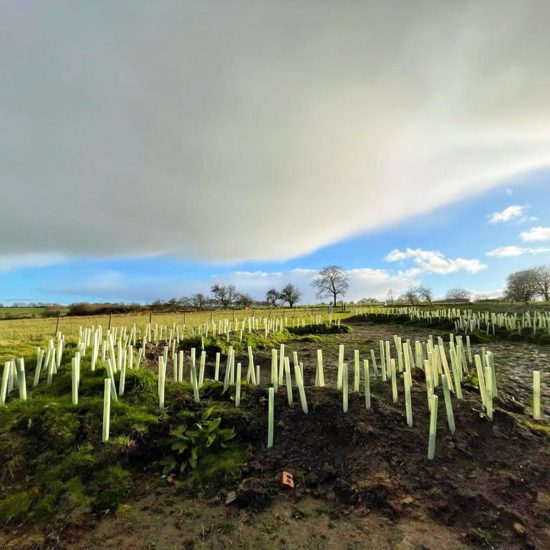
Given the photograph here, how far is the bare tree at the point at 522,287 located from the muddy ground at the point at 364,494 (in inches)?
2444

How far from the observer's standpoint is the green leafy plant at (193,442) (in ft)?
17.0

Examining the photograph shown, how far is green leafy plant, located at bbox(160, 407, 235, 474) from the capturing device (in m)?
5.20

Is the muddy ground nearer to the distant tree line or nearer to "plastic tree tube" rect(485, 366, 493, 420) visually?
"plastic tree tube" rect(485, 366, 493, 420)

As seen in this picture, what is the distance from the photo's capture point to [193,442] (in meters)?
5.49

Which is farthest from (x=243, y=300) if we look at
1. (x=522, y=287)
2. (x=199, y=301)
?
(x=522, y=287)

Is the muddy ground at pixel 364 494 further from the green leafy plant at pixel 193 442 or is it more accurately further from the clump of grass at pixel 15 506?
the clump of grass at pixel 15 506

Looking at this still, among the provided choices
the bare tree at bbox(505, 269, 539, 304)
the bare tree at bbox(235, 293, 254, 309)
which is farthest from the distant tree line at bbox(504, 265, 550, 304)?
the bare tree at bbox(235, 293, 254, 309)

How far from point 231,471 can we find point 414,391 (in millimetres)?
3681

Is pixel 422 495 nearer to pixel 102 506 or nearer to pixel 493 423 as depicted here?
pixel 493 423

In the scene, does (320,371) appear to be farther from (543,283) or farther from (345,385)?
(543,283)

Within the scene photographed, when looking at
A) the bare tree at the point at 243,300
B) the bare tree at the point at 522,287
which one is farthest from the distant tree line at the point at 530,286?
the bare tree at the point at 243,300

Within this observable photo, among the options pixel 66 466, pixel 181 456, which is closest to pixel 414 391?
pixel 181 456

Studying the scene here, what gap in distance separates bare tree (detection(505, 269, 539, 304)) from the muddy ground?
62075 millimetres

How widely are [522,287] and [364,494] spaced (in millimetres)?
68991
